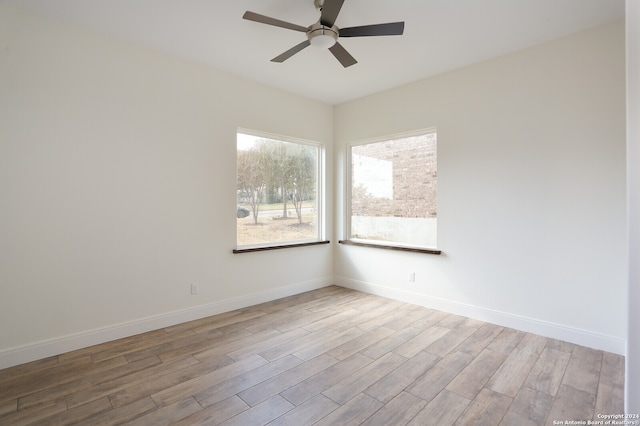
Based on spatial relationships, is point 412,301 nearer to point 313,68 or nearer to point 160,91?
point 313,68

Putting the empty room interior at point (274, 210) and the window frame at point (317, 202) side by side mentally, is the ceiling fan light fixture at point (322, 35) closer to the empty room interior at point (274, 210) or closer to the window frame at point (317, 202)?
the empty room interior at point (274, 210)

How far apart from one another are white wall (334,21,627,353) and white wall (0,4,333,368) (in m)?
2.35

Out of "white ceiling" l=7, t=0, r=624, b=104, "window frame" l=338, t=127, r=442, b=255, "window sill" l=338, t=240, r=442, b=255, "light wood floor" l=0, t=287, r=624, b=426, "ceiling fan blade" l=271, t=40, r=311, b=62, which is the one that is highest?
"white ceiling" l=7, t=0, r=624, b=104

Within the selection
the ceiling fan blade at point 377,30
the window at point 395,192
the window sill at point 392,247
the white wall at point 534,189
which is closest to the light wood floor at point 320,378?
the white wall at point 534,189

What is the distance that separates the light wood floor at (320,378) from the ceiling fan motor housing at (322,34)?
252 centimetres

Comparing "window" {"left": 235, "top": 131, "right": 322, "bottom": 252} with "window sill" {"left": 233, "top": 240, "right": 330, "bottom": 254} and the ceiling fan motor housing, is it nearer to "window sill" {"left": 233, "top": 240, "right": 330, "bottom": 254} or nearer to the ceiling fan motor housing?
"window sill" {"left": 233, "top": 240, "right": 330, "bottom": 254}

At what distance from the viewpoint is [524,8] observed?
250 cm

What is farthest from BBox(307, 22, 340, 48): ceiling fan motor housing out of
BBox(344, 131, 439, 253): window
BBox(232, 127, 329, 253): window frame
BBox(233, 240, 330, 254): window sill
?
BBox(233, 240, 330, 254): window sill

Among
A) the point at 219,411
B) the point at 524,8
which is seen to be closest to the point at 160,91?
the point at 219,411

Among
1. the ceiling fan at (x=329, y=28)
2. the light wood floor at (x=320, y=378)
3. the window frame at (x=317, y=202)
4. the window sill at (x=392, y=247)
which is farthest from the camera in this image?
the window frame at (x=317, y=202)

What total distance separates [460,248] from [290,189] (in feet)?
7.55

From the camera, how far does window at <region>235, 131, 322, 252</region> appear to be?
4.00 metres

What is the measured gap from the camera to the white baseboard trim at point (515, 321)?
2773 mm

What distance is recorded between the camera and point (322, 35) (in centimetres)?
242
